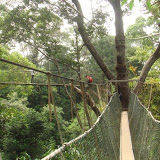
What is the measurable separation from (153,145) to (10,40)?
5192 millimetres

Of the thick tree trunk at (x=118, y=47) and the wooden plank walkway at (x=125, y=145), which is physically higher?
the thick tree trunk at (x=118, y=47)

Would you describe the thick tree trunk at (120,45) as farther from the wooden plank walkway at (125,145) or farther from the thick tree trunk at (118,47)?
the wooden plank walkway at (125,145)

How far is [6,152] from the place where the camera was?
5.08m

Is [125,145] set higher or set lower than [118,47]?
lower

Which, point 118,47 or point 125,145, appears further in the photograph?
point 118,47

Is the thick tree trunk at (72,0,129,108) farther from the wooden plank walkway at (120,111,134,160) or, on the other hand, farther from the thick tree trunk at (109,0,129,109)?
the wooden plank walkway at (120,111,134,160)

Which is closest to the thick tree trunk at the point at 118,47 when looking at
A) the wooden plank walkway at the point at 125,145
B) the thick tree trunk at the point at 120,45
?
the thick tree trunk at the point at 120,45

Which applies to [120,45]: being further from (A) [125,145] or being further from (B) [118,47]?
(A) [125,145]

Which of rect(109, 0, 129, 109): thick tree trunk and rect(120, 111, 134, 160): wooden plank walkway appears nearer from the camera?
rect(120, 111, 134, 160): wooden plank walkway

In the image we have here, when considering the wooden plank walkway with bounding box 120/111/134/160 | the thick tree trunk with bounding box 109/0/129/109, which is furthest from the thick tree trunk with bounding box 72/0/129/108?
the wooden plank walkway with bounding box 120/111/134/160

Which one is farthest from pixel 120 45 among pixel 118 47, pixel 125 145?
pixel 125 145

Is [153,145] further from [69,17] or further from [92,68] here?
[92,68]

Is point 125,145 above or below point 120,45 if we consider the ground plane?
below

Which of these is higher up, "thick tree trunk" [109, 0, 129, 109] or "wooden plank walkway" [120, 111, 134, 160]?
"thick tree trunk" [109, 0, 129, 109]
